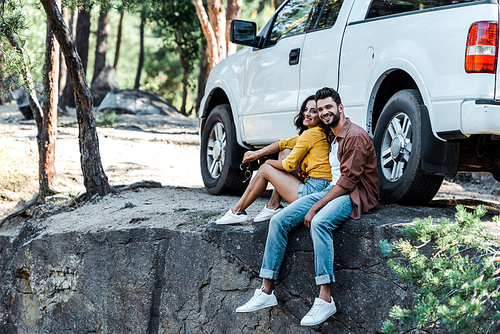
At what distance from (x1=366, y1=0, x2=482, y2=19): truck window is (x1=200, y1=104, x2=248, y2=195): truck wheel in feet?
7.40

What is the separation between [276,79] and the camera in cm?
564

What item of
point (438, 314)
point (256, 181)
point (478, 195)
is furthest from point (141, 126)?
point (438, 314)

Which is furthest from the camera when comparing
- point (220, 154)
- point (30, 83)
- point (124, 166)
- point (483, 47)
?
point (124, 166)

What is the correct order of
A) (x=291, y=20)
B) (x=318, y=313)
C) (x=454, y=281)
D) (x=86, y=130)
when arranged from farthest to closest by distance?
1. (x=86, y=130)
2. (x=291, y=20)
3. (x=318, y=313)
4. (x=454, y=281)

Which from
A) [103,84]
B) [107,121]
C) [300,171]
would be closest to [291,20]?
[300,171]

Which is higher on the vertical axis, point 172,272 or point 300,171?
point 300,171

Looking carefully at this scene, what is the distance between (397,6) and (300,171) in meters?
1.58

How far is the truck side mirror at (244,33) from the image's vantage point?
5.74 metres

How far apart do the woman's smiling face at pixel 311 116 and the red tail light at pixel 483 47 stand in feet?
4.07

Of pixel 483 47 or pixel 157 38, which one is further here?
pixel 157 38

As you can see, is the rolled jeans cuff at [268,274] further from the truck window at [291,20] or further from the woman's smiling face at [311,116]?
the truck window at [291,20]

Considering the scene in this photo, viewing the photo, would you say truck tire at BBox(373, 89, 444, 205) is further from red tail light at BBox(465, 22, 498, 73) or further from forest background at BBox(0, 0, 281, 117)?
forest background at BBox(0, 0, 281, 117)

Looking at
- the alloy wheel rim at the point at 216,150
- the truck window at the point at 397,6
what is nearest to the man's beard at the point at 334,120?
the truck window at the point at 397,6

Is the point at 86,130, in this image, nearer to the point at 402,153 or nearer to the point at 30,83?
the point at 30,83
